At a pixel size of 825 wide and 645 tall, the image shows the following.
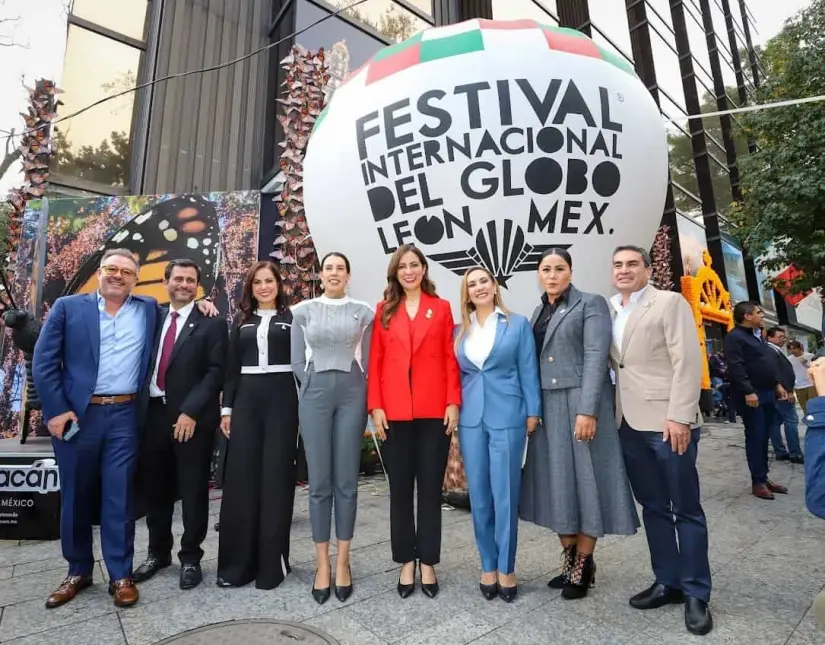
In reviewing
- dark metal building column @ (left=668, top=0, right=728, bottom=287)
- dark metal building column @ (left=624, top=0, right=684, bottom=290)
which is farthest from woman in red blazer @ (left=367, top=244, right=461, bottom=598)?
dark metal building column @ (left=668, top=0, right=728, bottom=287)

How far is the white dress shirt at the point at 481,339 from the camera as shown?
2639 mm

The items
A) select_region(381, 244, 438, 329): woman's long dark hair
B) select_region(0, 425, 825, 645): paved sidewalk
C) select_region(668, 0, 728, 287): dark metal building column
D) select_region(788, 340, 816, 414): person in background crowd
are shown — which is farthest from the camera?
select_region(668, 0, 728, 287): dark metal building column

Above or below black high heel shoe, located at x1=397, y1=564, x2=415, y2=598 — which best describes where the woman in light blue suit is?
above

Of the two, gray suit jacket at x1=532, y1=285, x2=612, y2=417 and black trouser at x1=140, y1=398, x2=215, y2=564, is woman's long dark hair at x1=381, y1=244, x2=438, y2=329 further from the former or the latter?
black trouser at x1=140, y1=398, x2=215, y2=564

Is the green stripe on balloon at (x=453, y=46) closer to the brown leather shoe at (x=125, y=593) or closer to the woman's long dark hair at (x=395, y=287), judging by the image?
the woman's long dark hair at (x=395, y=287)

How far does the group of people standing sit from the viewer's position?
2.42 meters

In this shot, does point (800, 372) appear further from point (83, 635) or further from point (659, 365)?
point (83, 635)

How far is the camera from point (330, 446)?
8.75ft

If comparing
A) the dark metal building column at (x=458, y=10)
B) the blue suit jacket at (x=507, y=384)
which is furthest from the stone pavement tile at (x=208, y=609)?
the dark metal building column at (x=458, y=10)

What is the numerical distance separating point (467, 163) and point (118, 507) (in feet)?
9.58

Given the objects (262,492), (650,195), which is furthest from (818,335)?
(262,492)

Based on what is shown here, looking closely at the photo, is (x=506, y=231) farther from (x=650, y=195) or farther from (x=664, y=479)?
(x=664, y=479)

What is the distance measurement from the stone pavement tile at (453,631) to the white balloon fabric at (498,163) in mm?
1910

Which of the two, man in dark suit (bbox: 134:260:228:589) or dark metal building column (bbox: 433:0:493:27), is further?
dark metal building column (bbox: 433:0:493:27)
